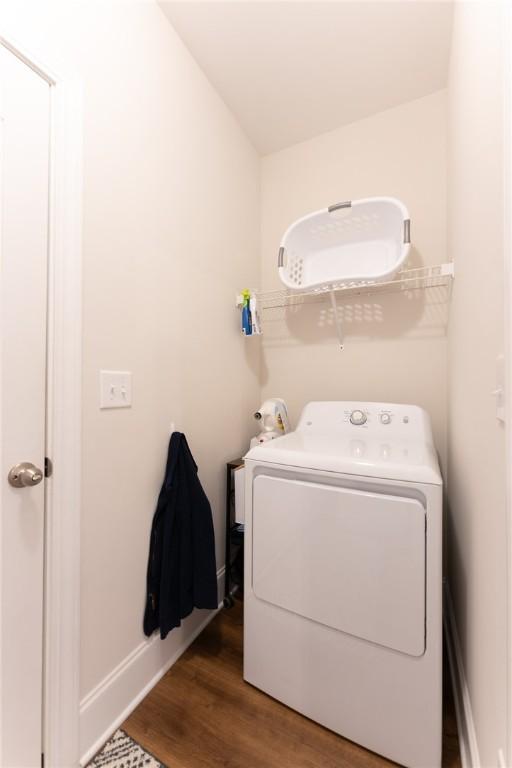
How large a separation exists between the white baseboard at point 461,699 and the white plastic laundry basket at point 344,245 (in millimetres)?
1581

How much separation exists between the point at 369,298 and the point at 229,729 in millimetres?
1976

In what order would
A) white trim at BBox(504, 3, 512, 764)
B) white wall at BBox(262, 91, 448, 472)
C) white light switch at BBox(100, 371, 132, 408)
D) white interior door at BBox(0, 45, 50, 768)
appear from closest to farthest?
1. white trim at BBox(504, 3, 512, 764)
2. white interior door at BBox(0, 45, 50, 768)
3. white light switch at BBox(100, 371, 132, 408)
4. white wall at BBox(262, 91, 448, 472)

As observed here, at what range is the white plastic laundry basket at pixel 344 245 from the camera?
1.62m

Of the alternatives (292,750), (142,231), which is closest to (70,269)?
(142,231)

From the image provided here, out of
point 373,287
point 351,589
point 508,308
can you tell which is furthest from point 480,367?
point 373,287

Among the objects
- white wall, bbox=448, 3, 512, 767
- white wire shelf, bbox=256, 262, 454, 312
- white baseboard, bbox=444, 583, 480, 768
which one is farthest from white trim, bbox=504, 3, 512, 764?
white wire shelf, bbox=256, 262, 454, 312

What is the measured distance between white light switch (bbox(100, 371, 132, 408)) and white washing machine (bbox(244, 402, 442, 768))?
51 cm

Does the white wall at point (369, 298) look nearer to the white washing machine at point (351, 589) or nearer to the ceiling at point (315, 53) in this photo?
the ceiling at point (315, 53)

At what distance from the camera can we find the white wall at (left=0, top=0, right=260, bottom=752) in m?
1.03

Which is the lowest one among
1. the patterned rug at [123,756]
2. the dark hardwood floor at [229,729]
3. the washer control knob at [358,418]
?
the dark hardwood floor at [229,729]

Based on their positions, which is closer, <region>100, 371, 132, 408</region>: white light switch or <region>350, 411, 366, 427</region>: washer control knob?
<region>100, 371, 132, 408</region>: white light switch

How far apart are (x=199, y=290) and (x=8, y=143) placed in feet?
2.78

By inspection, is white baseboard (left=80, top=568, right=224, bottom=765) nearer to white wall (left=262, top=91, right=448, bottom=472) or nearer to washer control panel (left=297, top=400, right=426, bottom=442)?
washer control panel (left=297, top=400, right=426, bottom=442)

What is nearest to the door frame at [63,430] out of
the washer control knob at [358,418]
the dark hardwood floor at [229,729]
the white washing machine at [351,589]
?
the dark hardwood floor at [229,729]
